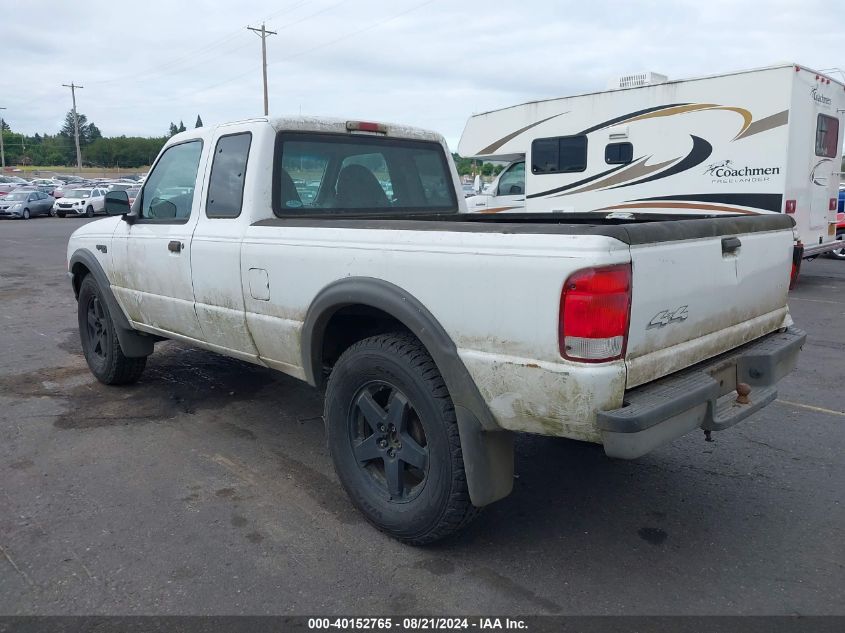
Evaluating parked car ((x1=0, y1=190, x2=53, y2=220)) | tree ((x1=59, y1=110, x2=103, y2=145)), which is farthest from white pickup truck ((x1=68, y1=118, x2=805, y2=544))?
tree ((x1=59, y1=110, x2=103, y2=145))

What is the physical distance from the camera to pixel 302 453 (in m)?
4.46

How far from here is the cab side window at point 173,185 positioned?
15.5 feet

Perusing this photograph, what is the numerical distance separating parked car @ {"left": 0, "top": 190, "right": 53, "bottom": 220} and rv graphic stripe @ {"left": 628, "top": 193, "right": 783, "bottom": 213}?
2975cm

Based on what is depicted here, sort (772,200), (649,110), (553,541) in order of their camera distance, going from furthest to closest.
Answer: (649,110) → (772,200) → (553,541)

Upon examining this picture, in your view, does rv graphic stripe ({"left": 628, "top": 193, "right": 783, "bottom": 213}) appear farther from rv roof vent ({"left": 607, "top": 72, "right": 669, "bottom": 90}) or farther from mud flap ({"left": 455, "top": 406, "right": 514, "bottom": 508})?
mud flap ({"left": 455, "top": 406, "right": 514, "bottom": 508})

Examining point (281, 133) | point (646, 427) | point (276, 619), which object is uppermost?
point (281, 133)

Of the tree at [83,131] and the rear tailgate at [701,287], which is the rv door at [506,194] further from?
the tree at [83,131]

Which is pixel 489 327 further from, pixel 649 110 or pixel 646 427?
pixel 649 110

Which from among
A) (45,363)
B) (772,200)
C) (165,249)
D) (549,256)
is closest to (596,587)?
(549,256)

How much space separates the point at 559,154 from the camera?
40.8ft

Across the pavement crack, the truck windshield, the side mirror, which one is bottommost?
the pavement crack

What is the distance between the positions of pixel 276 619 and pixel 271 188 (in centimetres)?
237

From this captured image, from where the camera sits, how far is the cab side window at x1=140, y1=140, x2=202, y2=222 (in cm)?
472

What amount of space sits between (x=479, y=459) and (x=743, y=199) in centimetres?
906
